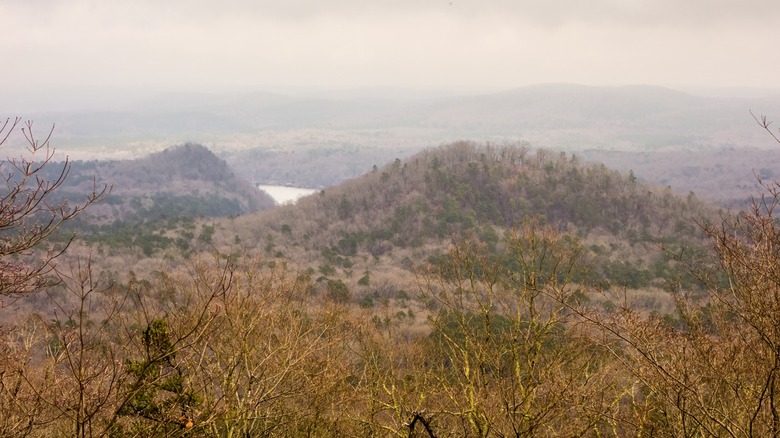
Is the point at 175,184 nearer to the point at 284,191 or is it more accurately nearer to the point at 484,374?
the point at 284,191

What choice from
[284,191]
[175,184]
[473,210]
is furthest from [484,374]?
[284,191]

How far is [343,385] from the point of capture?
35.0 ft

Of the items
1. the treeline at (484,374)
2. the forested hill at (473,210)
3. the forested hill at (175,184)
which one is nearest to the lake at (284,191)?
the forested hill at (175,184)

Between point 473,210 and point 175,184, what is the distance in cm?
9222

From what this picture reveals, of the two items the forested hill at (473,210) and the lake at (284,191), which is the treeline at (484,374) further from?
the lake at (284,191)

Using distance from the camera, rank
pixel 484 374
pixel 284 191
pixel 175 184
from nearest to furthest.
→ pixel 484 374, pixel 175 184, pixel 284 191

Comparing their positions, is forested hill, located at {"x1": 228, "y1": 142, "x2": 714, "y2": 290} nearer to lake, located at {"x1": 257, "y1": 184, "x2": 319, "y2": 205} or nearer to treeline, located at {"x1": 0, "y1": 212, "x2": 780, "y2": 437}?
treeline, located at {"x1": 0, "y1": 212, "x2": 780, "y2": 437}

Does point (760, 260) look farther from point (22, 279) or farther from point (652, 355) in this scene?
point (22, 279)

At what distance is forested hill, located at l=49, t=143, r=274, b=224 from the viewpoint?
113250 millimetres

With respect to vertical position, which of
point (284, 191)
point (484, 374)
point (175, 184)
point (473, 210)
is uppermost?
point (484, 374)

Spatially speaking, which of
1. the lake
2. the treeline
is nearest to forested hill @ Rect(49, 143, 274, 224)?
the lake

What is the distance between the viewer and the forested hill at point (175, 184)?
11325 centimetres

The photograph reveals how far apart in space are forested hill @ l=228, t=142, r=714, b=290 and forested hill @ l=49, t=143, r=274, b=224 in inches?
1875

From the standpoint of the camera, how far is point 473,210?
64750mm
